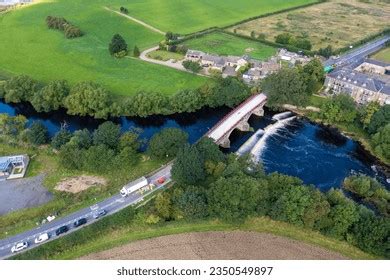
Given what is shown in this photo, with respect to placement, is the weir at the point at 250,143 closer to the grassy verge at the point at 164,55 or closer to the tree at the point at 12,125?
the grassy verge at the point at 164,55

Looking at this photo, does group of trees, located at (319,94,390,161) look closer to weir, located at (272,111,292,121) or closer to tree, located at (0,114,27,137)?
weir, located at (272,111,292,121)

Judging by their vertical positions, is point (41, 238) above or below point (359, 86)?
below

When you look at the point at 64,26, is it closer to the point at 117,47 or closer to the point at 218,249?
the point at 117,47

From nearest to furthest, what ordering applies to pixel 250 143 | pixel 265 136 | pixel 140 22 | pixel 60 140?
pixel 60 140, pixel 250 143, pixel 265 136, pixel 140 22

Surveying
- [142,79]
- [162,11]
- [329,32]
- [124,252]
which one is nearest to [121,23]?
[162,11]

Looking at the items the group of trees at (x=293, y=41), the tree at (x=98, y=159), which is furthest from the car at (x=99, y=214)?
the group of trees at (x=293, y=41)

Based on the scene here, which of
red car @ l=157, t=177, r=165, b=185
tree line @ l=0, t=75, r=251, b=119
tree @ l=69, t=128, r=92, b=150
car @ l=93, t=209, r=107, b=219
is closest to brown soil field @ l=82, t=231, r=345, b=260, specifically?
car @ l=93, t=209, r=107, b=219

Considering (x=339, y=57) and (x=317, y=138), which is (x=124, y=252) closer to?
(x=317, y=138)

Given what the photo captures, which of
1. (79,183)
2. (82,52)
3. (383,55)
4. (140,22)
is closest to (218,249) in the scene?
(79,183)
